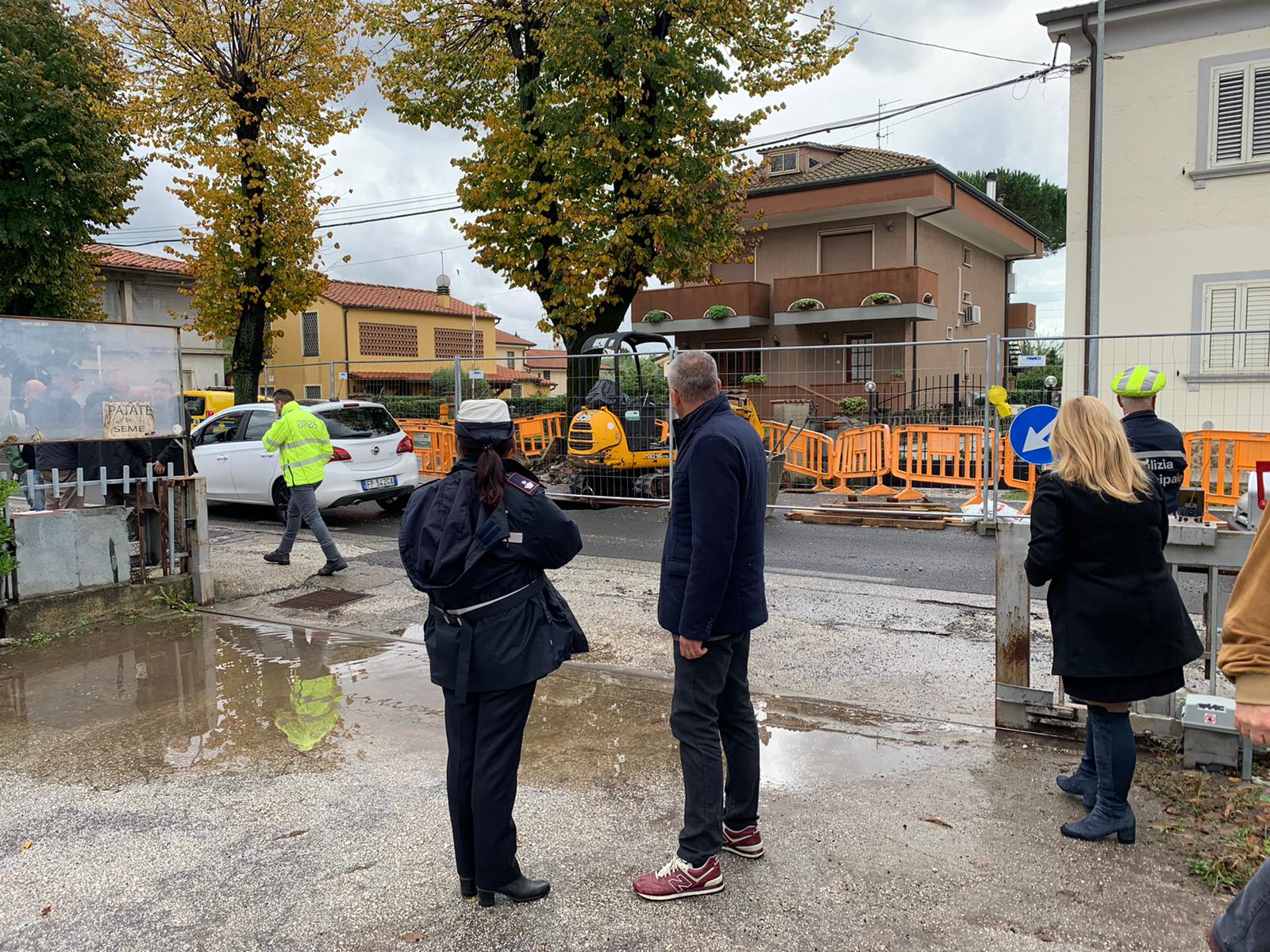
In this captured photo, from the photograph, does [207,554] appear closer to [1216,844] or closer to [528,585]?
[528,585]

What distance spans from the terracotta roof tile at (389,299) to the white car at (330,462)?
110ft

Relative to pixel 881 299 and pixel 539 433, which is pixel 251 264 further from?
pixel 881 299

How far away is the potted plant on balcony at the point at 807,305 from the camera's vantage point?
27516 millimetres

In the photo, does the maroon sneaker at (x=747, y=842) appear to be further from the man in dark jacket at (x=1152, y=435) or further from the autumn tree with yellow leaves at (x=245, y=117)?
the autumn tree with yellow leaves at (x=245, y=117)

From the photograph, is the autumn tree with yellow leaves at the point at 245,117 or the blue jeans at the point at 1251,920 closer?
the blue jeans at the point at 1251,920

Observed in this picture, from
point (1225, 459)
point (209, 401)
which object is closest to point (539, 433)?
point (1225, 459)

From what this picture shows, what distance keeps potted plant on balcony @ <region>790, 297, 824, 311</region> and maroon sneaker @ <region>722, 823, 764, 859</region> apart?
25.5 meters

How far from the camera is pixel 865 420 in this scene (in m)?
14.3

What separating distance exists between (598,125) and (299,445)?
9.51 meters

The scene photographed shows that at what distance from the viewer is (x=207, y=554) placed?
24.3 feet

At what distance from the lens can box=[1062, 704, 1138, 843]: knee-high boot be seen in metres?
3.29

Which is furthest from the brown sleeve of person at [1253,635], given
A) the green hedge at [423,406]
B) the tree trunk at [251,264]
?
the tree trunk at [251,264]

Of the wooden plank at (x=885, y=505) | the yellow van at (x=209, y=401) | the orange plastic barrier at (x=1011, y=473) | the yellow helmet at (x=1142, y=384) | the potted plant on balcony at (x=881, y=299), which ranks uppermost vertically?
the potted plant on balcony at (x=881, y=299)

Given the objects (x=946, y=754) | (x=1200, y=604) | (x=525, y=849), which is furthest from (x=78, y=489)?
(x=1200, y=604)
